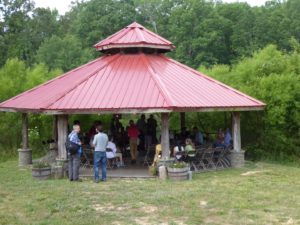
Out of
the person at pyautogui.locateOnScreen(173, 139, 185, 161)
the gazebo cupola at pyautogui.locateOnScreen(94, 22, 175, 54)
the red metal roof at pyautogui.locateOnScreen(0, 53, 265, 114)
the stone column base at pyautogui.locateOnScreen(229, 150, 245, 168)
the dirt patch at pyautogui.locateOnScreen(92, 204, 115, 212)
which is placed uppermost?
the gazebo cupola at pyautogui.locateOnScreen(94, 22, 175, 54)

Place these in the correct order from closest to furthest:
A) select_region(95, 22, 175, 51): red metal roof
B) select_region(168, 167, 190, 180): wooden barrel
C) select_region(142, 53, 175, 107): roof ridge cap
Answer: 1. select_region(168, 167, 190, 180): wooden barrel
2. select_region(142, 53, 175, 107): roof ridge cap
3. select_region(95, 22, 175, 51): red metal roof

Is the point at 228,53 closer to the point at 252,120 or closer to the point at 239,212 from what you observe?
the point at 252,120

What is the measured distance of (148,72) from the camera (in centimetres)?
1526

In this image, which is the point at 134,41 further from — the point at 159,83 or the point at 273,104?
the point at 273,104

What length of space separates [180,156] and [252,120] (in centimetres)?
529

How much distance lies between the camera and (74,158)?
1252 centimetres

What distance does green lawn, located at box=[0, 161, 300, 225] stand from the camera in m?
8.61

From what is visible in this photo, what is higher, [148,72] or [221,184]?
[148,72]

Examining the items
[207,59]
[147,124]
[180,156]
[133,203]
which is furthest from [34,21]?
[133,203]

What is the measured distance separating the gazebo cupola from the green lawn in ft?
18.2

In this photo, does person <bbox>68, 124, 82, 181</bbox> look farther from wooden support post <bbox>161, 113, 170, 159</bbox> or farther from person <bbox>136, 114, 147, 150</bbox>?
person <bbox>136, 114, 147, 150</bbox>

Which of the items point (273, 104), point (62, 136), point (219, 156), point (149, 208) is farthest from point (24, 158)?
point (273, 104)

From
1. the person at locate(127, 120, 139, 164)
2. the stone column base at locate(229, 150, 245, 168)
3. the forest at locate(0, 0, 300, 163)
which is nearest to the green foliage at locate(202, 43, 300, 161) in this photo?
the forest at locate(0, 0, 300, 163)

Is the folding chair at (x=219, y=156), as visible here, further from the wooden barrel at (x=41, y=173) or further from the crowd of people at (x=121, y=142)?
the wooden barrel at (x=41, y=173)
